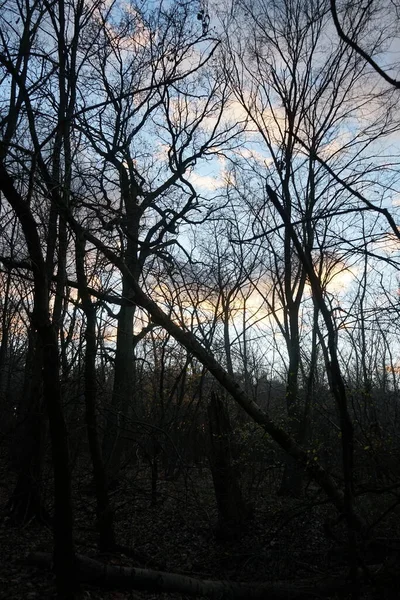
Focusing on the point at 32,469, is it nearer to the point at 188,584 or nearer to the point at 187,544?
the point at 187,544

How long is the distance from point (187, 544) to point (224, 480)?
47.8 inches

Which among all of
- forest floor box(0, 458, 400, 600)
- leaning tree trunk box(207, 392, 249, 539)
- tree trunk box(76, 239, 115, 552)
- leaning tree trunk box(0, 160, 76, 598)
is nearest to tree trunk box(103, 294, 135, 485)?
forest floor box(0, 458, 400, 600)

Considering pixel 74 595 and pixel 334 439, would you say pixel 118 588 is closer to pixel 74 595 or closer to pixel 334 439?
pixel 74 595

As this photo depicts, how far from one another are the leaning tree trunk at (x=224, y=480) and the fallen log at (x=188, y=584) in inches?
102

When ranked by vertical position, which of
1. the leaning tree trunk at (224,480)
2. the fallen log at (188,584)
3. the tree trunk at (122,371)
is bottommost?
the fallen log at (188,584)

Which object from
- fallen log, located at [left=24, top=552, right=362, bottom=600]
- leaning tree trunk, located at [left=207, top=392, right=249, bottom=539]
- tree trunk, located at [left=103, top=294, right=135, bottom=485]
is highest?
tree trunk, located at [left=103, top=294, right=135, bottom=485]

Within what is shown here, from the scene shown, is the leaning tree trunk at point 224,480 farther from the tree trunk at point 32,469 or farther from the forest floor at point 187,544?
the tree trunk at point 32,469

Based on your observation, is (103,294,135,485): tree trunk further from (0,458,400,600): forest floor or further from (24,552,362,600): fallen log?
(24,552,362,600): fallen log

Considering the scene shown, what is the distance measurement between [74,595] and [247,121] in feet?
37.5

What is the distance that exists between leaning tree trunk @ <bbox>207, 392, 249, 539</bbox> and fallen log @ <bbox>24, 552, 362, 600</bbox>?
2589 mm

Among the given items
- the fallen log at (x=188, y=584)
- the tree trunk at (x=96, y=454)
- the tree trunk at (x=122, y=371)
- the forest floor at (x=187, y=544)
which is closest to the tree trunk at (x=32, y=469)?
the forest floor at (x=187, y=544)

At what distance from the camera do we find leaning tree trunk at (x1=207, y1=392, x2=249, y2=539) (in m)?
8.25

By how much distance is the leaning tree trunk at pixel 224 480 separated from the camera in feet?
27.1

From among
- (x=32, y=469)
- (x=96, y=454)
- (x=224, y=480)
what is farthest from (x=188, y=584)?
(x=32, y=469)
